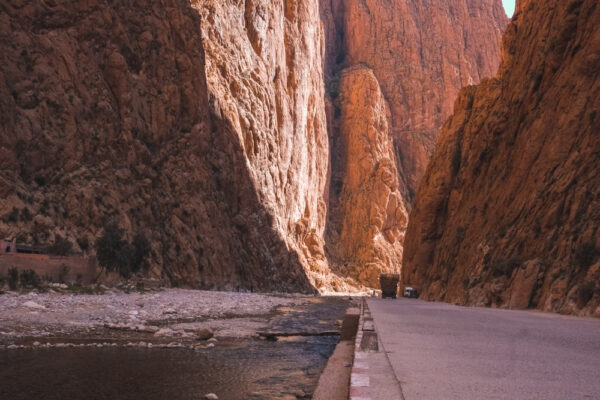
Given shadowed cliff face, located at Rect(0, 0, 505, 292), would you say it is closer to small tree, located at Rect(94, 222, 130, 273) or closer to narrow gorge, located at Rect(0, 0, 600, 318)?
narrow gorge, located at Rect(0, 0, 600, 318)

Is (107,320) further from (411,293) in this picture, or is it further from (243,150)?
(243,150)

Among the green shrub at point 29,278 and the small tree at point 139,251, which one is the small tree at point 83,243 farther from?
the green shrub at point 29,278

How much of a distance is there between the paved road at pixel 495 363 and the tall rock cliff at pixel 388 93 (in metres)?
82.0

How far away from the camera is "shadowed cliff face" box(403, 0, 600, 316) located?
1998 centimetres

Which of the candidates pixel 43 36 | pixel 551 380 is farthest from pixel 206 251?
pixel 551 380

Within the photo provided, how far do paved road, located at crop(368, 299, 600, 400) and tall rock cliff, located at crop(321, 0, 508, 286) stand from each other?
8203 centimetres

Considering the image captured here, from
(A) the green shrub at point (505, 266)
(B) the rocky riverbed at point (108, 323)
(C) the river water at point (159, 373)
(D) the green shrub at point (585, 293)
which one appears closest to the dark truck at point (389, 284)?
(A) the green shrub at point (505, 266)

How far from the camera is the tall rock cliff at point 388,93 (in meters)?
97.3

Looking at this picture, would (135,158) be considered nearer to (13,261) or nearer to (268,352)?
(13,261)

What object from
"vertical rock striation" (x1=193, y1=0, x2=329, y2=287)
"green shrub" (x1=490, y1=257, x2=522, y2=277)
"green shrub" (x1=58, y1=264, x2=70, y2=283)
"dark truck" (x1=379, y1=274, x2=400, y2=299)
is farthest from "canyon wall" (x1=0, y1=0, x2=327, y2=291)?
"green shrub" (x1=490, y1=257, x2=522, y2=277)

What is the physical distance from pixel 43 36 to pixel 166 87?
10778 millimetres

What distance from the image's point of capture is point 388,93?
112625mm

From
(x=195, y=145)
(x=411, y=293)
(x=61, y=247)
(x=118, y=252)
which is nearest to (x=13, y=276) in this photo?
(x=61, y=247)

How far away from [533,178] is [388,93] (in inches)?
3508
